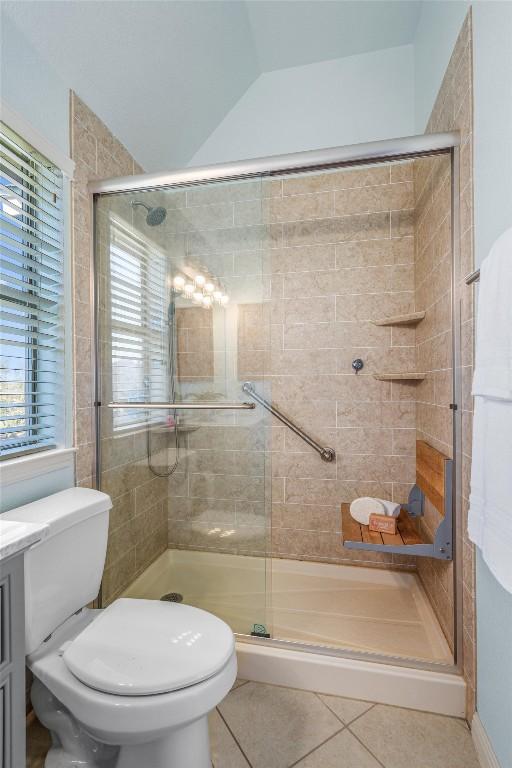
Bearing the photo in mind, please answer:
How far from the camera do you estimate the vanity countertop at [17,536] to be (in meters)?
0.84

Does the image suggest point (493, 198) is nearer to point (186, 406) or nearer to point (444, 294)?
point (444, 294)

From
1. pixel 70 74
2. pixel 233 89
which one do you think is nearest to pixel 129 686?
pixel 70 74

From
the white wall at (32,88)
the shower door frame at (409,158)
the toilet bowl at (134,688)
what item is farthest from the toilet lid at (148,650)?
the white wall at (32,88)

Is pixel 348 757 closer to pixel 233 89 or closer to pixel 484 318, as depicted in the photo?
pixel 484 318

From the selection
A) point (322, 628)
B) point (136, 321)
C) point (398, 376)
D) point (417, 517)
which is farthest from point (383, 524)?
point (136, 321)

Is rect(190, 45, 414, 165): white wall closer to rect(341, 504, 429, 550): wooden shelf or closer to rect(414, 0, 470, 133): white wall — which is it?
rect(414, 0, 470, 133): white wall

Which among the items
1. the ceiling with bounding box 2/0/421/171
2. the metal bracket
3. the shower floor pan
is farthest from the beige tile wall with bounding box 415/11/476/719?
the ceiling with bounding box 2/0/421/171

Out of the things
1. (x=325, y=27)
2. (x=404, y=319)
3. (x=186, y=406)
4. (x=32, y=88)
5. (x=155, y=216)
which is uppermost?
(x=325, y=27)

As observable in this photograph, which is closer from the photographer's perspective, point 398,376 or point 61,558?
point 61,558

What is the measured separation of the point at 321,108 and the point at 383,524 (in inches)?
91.4

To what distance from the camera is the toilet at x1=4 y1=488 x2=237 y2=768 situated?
96 cm

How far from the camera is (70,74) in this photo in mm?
1531

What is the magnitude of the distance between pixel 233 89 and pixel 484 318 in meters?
2.11

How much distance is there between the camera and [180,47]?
1780 millimetres
